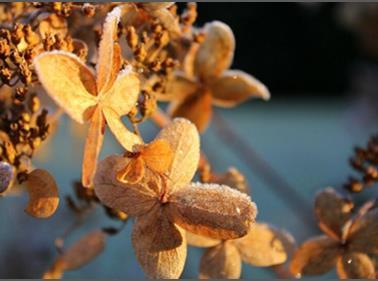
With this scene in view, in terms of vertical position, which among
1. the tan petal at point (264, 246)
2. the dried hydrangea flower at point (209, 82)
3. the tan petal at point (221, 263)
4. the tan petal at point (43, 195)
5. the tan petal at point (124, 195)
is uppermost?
the dried hydrangea flower at point (209, 82)

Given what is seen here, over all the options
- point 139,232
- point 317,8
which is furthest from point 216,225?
point 317,8

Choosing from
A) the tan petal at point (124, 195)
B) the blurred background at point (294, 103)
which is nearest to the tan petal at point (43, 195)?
the tan petal at point (124, 195)

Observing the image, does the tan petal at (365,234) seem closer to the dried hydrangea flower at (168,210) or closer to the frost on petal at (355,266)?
the frost on petal at (355,266)

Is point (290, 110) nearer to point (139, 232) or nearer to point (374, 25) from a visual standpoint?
point (374, 25)

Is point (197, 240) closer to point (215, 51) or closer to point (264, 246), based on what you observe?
point (264, 246)

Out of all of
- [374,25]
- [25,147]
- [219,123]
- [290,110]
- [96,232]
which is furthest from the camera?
[290,110]

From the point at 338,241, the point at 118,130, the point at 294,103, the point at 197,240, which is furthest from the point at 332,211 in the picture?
the point at 294,103
